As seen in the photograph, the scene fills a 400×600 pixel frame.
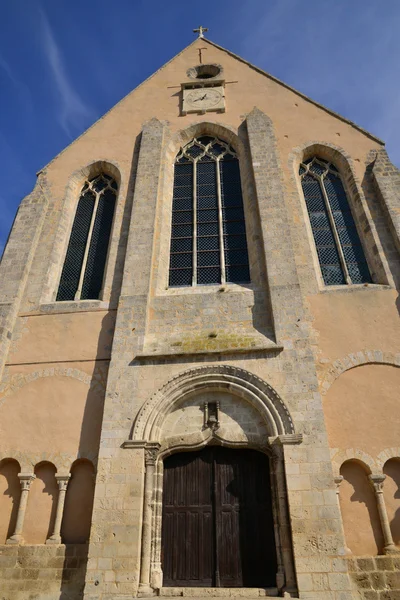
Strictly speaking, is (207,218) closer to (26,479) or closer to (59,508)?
(26,479)

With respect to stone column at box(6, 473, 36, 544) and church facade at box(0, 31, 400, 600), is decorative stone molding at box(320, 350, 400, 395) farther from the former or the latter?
stone column at box(6, 473, 36, 544)

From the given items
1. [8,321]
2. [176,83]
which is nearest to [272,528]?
[8,321]

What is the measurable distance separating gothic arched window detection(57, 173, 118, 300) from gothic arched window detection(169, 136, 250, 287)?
162cm

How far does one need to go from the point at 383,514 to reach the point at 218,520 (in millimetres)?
2421

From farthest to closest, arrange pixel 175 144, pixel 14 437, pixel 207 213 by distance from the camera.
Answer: pixel 175 144 < pixel 207 213 < pixel 14 437

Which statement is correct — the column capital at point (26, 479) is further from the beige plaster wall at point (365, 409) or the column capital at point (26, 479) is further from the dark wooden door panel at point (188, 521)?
the beige plaster wall at point (365, 409)

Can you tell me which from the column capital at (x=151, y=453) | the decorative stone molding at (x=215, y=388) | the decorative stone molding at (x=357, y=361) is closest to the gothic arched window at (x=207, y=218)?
the decorative stone molding at (x=215, y=388)

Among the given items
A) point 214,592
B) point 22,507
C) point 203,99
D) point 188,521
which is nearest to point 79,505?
point 22,507

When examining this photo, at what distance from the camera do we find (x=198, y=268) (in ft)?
31.2

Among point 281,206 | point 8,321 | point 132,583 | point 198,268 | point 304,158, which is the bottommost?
point 132,583

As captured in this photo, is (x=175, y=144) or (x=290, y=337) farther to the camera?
(x=175, y=144)

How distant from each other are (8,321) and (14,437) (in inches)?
90.3

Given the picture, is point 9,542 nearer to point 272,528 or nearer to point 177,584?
point 177,584

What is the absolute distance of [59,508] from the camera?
22.8ft
